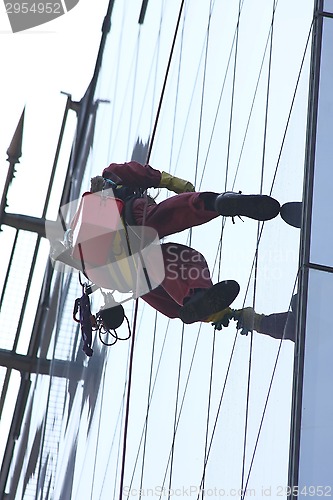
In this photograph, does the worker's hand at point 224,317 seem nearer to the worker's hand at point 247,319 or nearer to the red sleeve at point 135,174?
the worker's hand at point 247,319

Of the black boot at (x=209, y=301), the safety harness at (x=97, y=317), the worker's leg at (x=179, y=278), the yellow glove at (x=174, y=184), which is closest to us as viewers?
the black boot at (x=209, y=301)

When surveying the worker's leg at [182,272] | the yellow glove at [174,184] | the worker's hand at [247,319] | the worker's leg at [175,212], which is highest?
the yellow glove at [174,184]

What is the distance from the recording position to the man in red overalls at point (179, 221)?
807cm

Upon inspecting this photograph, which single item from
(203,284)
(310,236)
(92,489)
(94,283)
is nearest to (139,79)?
(92,489)

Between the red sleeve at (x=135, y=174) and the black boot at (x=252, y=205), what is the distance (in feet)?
Result: 2.88

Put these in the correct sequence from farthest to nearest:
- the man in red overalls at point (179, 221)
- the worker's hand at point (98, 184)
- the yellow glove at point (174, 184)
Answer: the worker's hand at point (98, 184)
the yellow glove at point (174, 184)
the man in red overalls at point (179, 221)

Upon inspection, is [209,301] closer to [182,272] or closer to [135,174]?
[182,272]

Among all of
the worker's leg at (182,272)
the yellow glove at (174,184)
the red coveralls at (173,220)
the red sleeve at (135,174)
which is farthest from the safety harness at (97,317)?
the yellow glove at (174,184)

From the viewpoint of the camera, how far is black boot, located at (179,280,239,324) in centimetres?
795

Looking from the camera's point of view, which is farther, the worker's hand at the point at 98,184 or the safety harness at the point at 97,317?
the safety harness at the point at 97,317

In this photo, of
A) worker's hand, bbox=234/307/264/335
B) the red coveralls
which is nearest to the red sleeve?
the red coveralls

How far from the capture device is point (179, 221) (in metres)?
8.66

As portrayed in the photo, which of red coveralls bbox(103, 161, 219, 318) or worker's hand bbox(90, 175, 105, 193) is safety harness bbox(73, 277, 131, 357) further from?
worker's hand bbox(90, 175, 105, 193)

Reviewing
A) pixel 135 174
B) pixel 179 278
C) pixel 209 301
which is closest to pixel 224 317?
pixel 209 301
